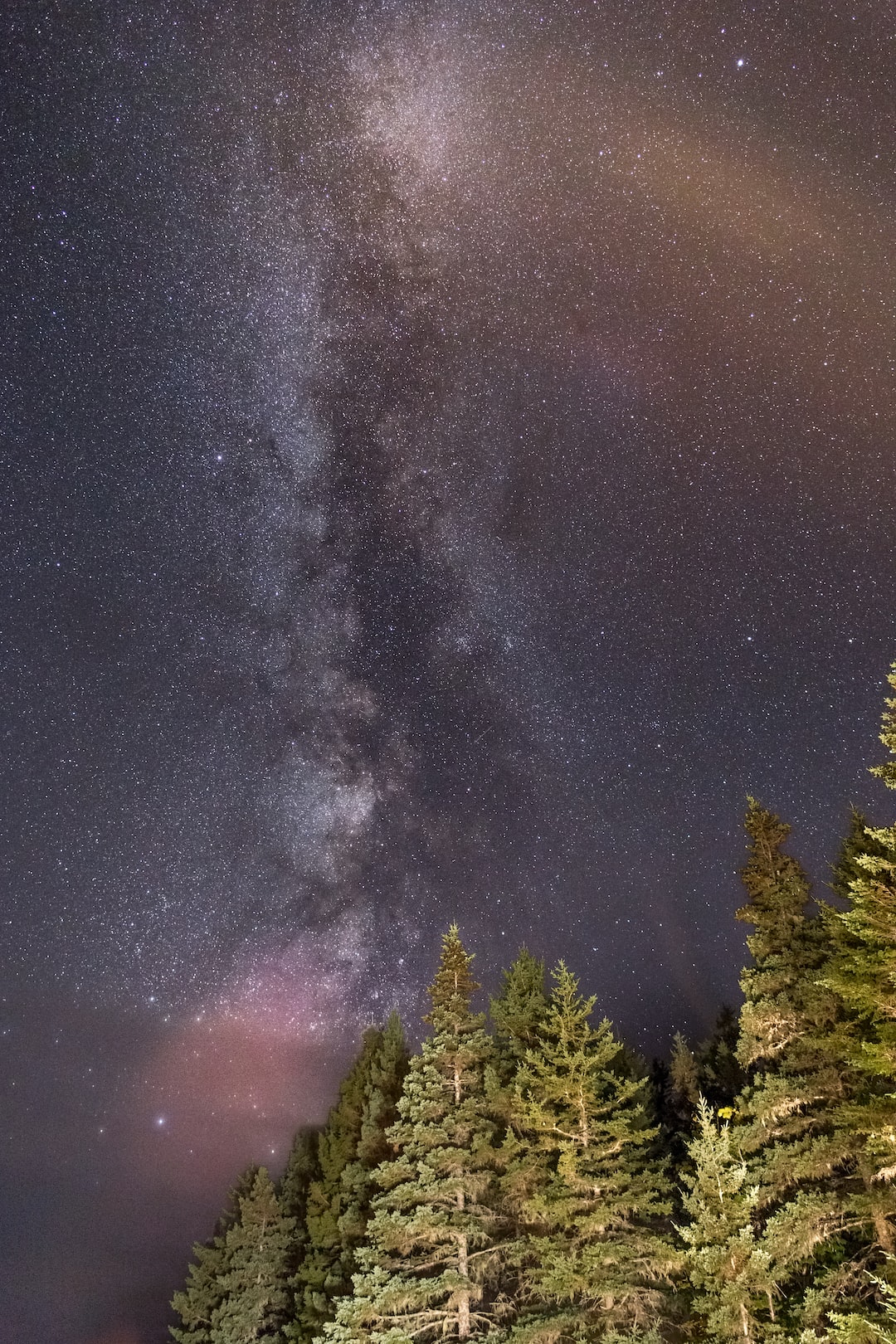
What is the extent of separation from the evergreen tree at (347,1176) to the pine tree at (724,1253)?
13.7 m

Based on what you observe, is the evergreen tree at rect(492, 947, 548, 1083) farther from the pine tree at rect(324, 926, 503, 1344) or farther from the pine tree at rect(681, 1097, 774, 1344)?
the pine tree at rect(681, 1097, 774, 1344)

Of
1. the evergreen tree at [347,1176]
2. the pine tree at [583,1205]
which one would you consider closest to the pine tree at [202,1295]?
the evergreen tree at [347,1176]

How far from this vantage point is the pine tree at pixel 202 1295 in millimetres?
39959

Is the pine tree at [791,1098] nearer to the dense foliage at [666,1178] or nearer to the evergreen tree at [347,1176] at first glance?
the dense foliage at [666,1178]

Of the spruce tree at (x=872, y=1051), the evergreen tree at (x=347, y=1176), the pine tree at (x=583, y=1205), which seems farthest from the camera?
the evergreen tree at (x=347, y=1176)

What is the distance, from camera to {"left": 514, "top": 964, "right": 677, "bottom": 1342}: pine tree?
1989cm

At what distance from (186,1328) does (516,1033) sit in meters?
29.7

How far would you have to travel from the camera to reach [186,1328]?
137 ft

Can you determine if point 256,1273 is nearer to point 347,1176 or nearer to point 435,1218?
point 347,1176

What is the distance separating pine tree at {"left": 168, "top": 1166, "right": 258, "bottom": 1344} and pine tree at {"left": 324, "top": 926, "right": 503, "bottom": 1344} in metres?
22.8

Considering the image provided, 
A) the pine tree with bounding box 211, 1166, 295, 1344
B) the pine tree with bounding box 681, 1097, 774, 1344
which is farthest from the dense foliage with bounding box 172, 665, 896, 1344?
the pine tree with bounding box 211, 1166, 295, 1344

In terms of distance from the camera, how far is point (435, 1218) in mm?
21953

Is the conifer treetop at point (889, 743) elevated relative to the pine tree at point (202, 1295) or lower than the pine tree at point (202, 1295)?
elevated

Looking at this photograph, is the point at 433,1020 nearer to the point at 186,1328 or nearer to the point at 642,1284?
the point at 642,1284
